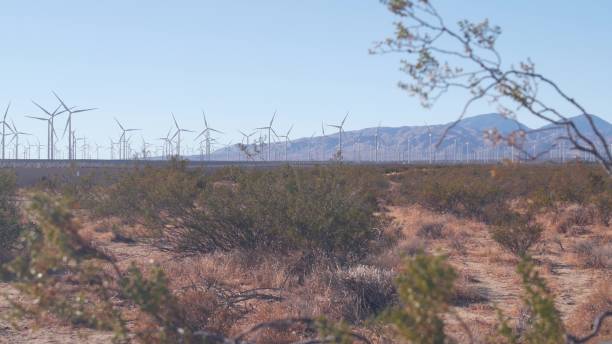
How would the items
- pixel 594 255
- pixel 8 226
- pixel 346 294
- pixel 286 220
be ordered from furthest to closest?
pixel 594 255 < pixel 8 226 < pixel 286 220 < pixel 346 294

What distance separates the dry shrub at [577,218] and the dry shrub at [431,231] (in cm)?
424

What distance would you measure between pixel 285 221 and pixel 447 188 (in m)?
17.4

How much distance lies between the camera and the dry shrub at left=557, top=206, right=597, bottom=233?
85.5ft

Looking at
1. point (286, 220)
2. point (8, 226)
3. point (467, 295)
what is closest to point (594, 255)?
point (467, 295)

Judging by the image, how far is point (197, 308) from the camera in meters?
11.0

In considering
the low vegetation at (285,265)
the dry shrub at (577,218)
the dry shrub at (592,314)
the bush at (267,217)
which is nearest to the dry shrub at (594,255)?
the low vegetation at (285,265)

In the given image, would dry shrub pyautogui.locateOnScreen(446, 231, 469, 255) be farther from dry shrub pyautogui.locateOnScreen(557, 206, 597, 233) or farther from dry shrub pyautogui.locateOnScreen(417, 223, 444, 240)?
dry shrub pyautogui.locateOnScreen(557, 206, 597, 233)

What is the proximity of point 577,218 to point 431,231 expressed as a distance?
586 centimetres

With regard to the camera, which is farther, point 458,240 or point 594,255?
point 458,240

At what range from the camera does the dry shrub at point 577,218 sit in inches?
1026

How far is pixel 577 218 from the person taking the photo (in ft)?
87.7

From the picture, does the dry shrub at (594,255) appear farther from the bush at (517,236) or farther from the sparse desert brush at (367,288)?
the sparse desert brush at (367,288)

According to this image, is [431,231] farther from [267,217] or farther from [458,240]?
[267,217]

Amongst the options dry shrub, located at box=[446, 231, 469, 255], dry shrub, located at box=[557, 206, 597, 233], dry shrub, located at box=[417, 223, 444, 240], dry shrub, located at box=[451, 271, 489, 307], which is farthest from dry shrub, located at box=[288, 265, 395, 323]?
dry shrub, located at box=[557, 206, 597, 233]
